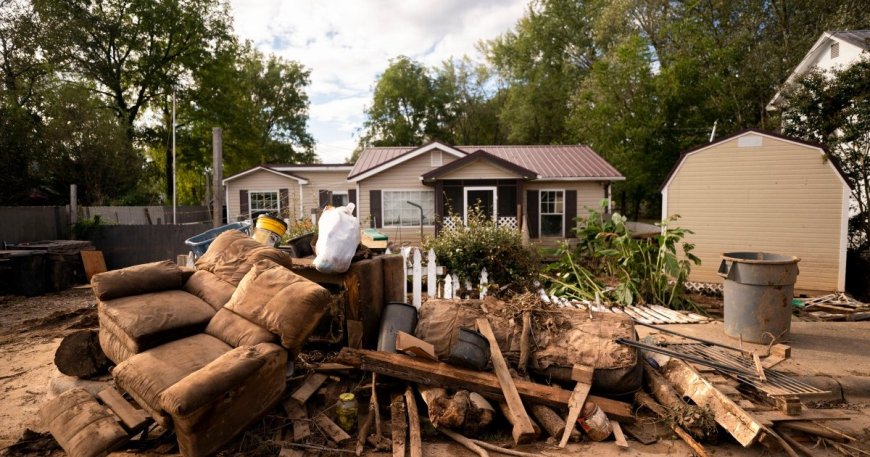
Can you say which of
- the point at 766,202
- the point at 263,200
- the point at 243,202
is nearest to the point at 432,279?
the point at 766,202

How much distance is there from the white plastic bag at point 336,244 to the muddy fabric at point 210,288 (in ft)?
2.73

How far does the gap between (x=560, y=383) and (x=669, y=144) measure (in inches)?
814

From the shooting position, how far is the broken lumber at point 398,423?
9.80 ft

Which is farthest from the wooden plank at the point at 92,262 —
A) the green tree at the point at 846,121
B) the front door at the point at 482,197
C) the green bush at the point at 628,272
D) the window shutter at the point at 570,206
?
the green tree at the point at 846,121

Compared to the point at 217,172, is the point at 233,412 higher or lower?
lower

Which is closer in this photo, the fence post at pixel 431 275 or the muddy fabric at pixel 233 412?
the muddy fabric at pixel 233 412

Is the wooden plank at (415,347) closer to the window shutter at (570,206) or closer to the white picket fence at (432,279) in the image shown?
the white picket fence at (432,279)

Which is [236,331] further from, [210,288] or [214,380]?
[210,288]

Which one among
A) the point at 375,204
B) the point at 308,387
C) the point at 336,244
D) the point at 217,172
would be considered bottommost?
the point at 308,387

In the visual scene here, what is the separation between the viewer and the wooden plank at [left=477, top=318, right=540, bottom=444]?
3.10 metres

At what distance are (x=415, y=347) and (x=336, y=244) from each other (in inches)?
51.5

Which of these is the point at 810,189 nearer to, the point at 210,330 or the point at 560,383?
the point at 560,383

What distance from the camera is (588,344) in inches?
150

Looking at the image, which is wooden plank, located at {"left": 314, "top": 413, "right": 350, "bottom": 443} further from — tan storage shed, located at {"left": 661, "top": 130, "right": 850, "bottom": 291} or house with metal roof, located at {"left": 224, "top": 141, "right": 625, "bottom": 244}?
house with metal roof, located at {"left": 224, "top": 141, "right": 625, "bottom": 244}
